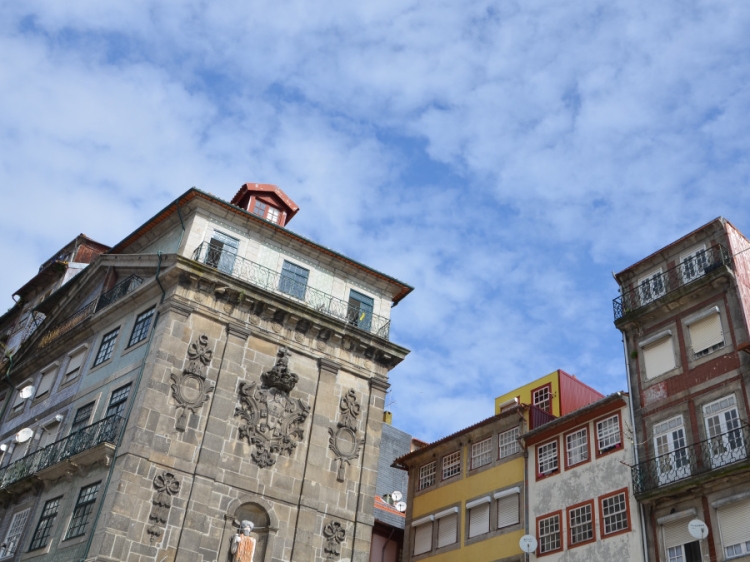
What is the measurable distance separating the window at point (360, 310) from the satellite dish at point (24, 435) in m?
14.1

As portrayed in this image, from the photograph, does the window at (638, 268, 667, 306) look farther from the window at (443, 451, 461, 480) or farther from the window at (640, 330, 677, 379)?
the window at (443, 451, 461, 480)

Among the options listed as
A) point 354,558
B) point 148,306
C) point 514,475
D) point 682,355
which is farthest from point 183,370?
point 682,355

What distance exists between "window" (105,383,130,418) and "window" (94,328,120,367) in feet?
8.70

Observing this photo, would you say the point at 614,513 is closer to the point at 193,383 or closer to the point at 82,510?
the point at 193,383

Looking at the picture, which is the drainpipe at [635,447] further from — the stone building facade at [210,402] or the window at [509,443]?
the stone building facade at [210,402]

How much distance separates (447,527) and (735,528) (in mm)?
13970

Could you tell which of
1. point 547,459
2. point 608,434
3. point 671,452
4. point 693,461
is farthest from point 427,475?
point 693,461

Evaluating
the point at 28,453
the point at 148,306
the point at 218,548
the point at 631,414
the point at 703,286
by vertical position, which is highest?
the point at 703,286

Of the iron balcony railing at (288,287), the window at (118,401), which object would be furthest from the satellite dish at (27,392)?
the iron balcony railing at (288,287)

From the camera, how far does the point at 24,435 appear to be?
33188mm

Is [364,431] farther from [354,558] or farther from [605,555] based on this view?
[605,555]

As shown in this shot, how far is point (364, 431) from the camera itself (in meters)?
31.3

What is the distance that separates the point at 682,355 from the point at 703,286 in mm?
2681

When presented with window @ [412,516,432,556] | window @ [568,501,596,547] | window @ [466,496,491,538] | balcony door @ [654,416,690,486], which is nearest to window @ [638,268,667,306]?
balcony door @ [654,416,690,486]
